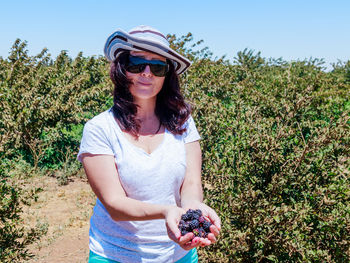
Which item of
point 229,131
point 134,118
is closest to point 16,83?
point 229,131

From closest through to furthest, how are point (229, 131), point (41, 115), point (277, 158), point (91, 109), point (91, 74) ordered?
point (277, 158), point (229, 131), point (41, 115), point (91, 109), point (91, 74)

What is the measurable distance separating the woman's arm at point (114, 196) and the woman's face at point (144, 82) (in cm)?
37

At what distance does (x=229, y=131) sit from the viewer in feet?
11.8

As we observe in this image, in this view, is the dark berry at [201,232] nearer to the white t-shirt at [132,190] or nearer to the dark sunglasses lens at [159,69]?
the white t-shirt at [132,190]

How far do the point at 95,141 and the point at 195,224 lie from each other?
1.71 ft

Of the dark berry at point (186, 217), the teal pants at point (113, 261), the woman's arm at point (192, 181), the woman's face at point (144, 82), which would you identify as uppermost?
the woman's face at point (144, 82)

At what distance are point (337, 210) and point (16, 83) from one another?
7.12 meters

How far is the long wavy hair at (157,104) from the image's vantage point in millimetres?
1734

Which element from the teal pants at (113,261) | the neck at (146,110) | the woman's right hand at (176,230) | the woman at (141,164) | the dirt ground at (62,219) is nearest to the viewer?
the woman's right hand at (176,230)

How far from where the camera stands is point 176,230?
1.40m

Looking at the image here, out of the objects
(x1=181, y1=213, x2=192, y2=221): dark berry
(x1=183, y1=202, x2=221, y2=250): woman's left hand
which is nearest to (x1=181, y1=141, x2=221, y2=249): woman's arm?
(x1=183, y1=202, x2=221, y2=250): woman's left hand

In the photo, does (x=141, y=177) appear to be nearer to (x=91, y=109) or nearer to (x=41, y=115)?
(x=41, y=115)

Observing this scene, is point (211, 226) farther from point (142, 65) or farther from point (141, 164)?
point (142, 65)

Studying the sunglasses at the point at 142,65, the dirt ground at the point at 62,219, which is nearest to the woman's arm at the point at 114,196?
the sunglasses at the point at 142,65
